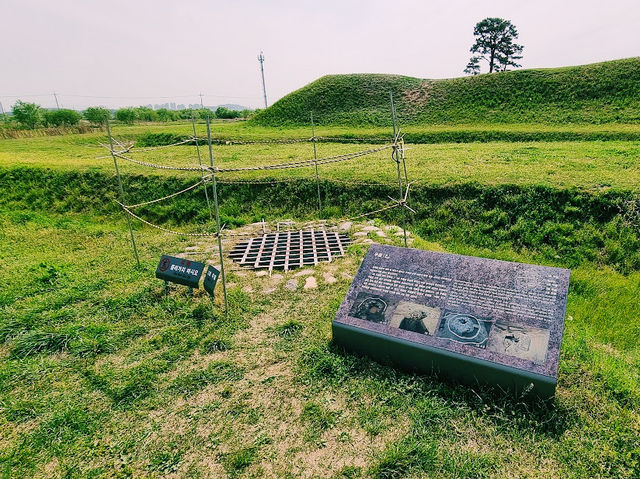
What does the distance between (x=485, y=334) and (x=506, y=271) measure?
3.10 feet

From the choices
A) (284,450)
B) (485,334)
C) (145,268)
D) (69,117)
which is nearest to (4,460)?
(284,450)

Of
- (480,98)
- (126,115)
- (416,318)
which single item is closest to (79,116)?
(126,115)

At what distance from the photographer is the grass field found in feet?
12.0

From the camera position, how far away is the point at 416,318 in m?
4.59

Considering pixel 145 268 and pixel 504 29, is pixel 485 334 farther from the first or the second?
pixel 504 29

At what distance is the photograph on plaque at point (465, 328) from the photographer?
420 cm

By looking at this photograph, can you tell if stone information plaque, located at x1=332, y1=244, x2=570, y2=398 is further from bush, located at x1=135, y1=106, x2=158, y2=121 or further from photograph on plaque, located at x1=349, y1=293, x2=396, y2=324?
bush, located at x1=135, y1=106, x2=158, y2=121

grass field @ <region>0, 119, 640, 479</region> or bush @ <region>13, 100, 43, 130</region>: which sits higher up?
bush @ <region>13, 100, 43, 130</region>

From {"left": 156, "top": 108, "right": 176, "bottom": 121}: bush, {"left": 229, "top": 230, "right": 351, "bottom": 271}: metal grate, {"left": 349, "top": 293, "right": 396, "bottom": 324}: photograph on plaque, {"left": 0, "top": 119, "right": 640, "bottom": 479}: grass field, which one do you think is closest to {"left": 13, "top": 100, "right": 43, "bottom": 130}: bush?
{"left": 156, "top": 108, "right": 176, "bottom": 121}: bush

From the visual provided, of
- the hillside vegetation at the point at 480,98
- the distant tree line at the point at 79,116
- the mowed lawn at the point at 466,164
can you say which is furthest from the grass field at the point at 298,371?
the distant tree line at the point at 79,116

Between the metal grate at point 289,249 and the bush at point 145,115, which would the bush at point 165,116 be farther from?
the metal grate at point 289,249

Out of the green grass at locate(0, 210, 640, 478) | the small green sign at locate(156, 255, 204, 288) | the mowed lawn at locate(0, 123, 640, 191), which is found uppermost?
the mowed lawn at locate(0, 123, 640, 191)

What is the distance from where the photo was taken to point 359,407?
4215 mm

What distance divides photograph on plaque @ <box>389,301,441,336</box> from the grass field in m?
0.59
